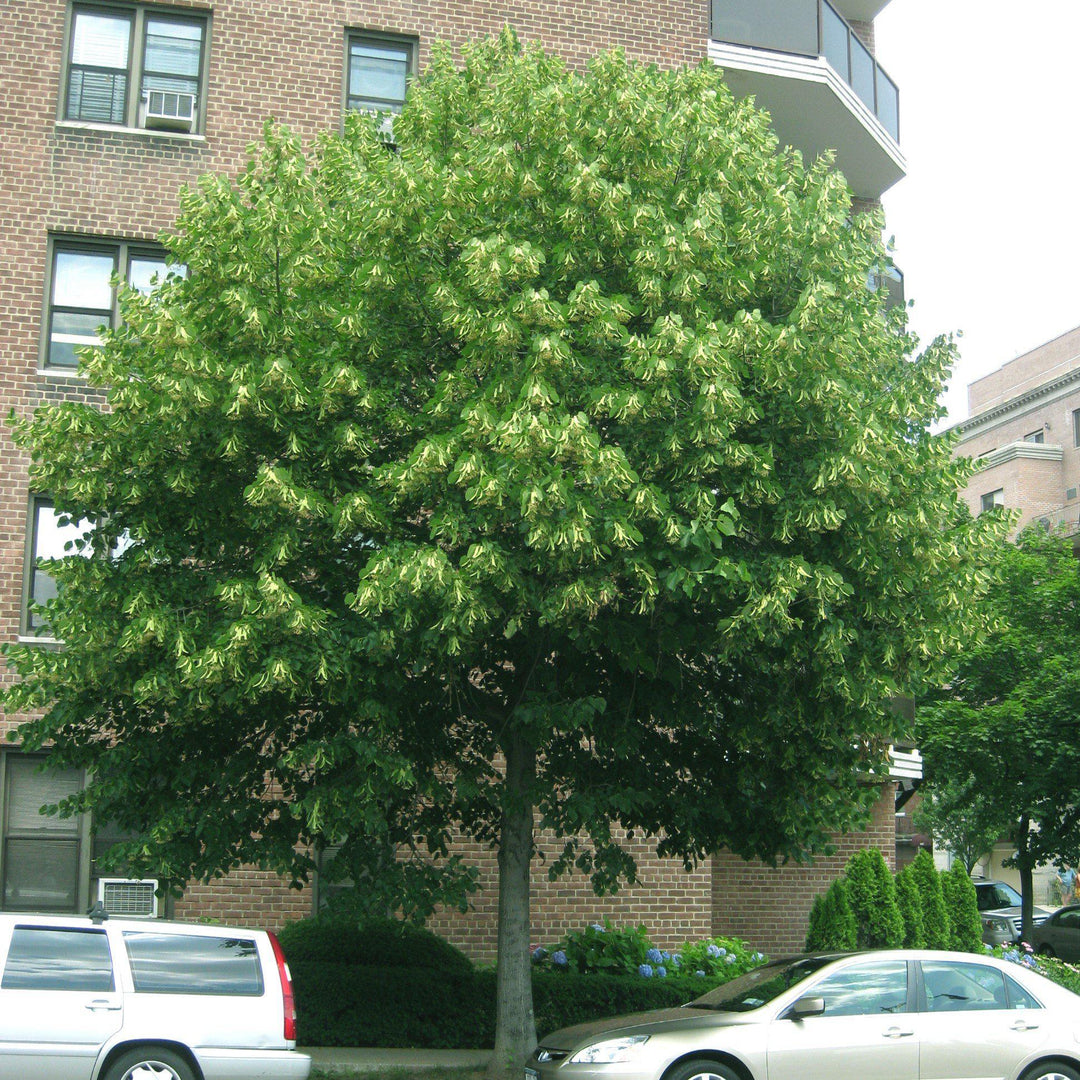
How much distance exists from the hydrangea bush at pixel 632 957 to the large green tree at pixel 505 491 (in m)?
3.72

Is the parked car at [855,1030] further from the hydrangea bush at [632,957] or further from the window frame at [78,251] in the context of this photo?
the window frame at [78,251]

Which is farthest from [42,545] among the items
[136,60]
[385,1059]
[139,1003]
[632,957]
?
[632,957]

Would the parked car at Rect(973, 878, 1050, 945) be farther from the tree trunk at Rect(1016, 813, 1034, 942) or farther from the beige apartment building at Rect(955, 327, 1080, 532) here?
the beige apartment building at Rect(955, 327, 1080, 532)

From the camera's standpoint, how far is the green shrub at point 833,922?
18516mm

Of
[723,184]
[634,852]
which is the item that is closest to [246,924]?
[634,852]

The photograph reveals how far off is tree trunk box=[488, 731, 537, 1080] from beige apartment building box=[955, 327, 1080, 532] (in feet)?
134

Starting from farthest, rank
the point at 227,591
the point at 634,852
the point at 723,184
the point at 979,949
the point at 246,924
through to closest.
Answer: the point at 979,949, the point at 634,852, the point at 246,924, the point at 723,184, the point at 227,591

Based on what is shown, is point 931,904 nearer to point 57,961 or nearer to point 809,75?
point 809,75

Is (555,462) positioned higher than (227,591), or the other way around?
(555,462)

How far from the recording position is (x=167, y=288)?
36.2 feet

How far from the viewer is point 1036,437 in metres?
55.6

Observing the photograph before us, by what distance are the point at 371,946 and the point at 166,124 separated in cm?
1071

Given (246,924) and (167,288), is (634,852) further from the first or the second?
(167,288)

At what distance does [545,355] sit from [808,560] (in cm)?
271
